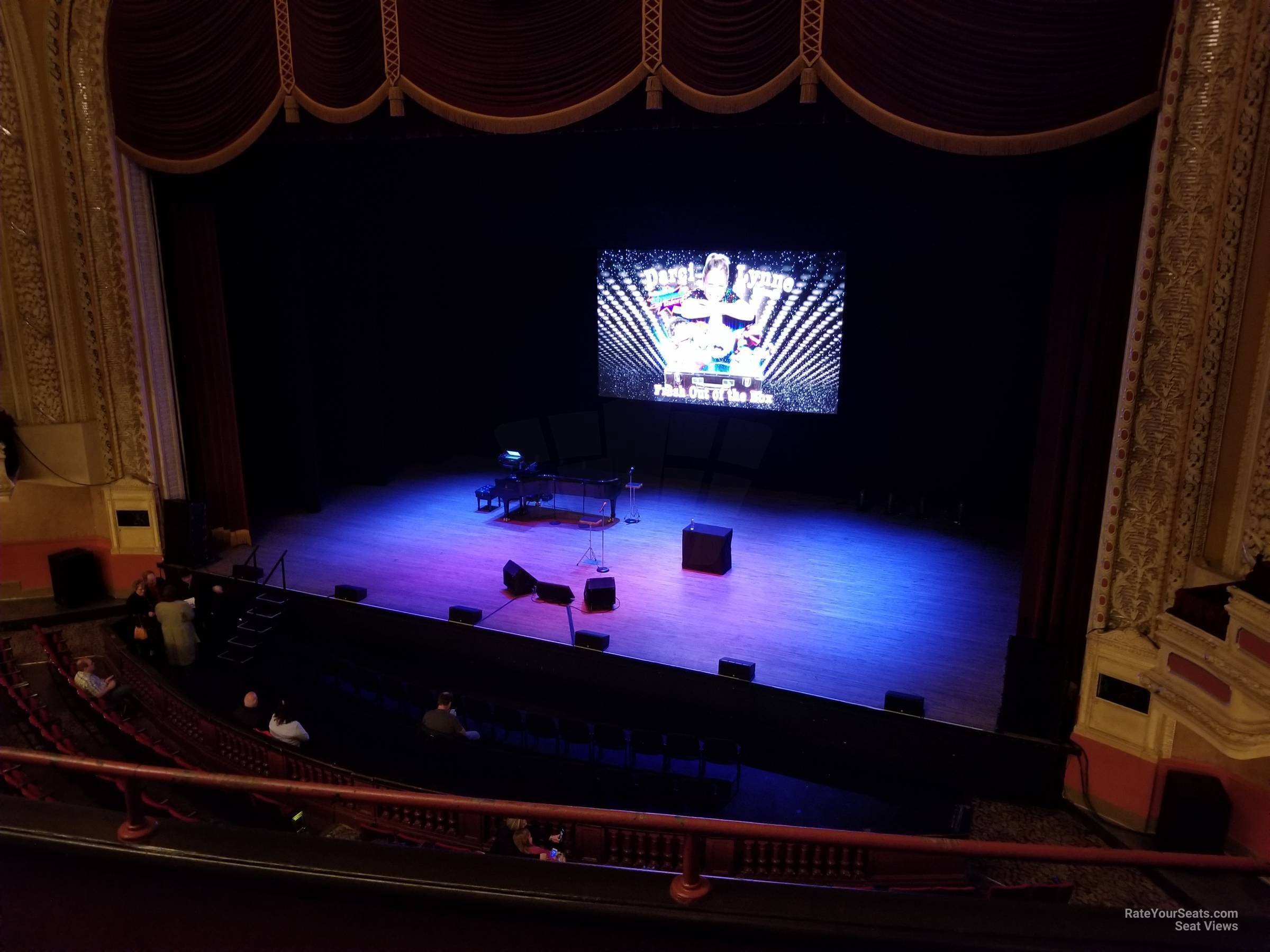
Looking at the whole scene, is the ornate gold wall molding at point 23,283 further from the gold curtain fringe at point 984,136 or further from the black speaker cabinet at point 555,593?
the gold curtain fringe at point 984,136

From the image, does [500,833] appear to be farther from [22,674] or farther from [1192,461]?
[22,674]

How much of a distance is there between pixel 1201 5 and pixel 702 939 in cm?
598

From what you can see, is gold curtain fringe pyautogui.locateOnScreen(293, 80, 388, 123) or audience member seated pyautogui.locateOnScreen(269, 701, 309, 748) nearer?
audience member seated pyautogui.locateOnScreen(269, 701, 309, 748)

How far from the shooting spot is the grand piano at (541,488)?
1195 cm

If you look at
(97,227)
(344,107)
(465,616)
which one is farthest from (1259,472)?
(97,227)

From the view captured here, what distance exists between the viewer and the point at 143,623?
8242mm

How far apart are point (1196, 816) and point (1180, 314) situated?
3.18 metres

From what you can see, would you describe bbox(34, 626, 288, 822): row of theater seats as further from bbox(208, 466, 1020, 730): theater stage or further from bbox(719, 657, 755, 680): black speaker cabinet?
bbox(719, 657, 755, 680): black speaker cabinet

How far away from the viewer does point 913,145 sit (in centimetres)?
843

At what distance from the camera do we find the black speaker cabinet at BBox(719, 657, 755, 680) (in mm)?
7031

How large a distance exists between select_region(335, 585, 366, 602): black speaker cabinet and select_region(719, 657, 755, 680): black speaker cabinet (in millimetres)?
3876

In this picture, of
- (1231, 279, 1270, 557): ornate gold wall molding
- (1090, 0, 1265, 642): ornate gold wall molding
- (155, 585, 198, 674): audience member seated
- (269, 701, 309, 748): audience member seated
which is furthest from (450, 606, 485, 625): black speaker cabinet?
(1231, 279, 1270, 557): ornate gold wall molding

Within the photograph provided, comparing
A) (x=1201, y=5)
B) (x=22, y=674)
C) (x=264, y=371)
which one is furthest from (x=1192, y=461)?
(x=264, y=371)

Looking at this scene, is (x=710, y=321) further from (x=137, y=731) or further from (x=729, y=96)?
(x=137, y=731)
